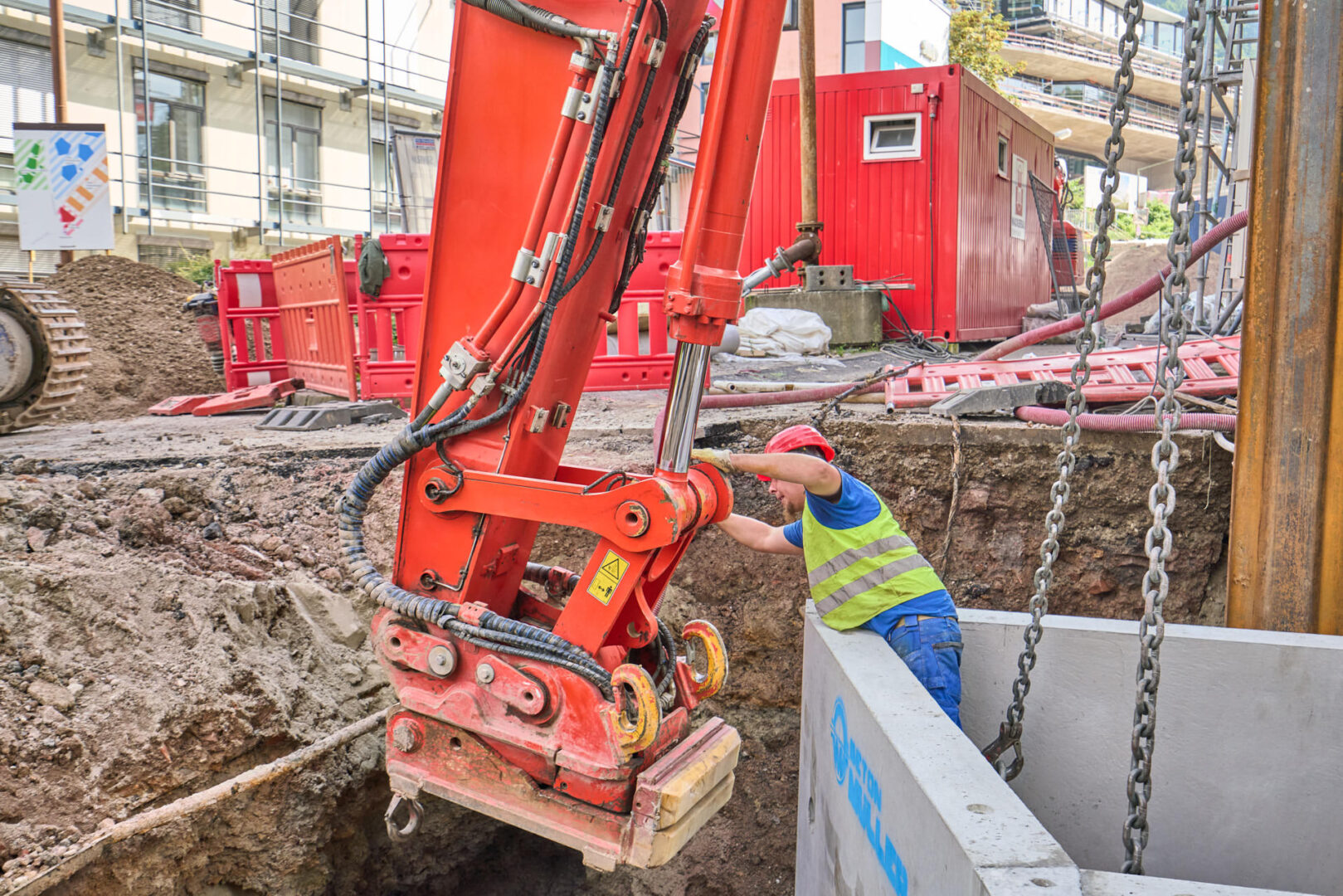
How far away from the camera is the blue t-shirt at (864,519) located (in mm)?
3475

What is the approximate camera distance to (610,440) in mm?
5664

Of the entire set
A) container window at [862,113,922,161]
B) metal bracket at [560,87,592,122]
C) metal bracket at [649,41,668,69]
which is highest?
container window at [862,113,922,161]

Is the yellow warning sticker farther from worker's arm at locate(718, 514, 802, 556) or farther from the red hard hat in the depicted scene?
worker's arm at locate(718, 514, 802, 556)

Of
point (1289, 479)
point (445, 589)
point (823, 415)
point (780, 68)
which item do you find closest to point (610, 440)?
point (823, 415)

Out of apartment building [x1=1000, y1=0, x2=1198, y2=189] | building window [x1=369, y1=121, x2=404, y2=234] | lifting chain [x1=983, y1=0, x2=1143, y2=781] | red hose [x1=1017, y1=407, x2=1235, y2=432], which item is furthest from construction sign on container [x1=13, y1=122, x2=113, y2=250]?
apartment building [x1=1000, y1=0, x2=1198, y2=189]

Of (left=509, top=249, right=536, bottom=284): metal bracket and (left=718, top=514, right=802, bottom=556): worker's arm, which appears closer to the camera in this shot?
(left=509, top=249, right=536, bottom=284): metal bracket

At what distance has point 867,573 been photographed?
3510 millimetres

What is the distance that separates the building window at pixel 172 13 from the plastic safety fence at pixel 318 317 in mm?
11314

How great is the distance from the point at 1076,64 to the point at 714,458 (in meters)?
48.3

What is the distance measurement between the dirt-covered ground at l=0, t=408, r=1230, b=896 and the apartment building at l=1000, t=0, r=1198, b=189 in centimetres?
3892

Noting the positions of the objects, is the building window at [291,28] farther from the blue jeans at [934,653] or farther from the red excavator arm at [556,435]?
the blue jeans at [934,653]

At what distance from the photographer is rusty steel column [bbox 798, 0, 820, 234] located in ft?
31.3

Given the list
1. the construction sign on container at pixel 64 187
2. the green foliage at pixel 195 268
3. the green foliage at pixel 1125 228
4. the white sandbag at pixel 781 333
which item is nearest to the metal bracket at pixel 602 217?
the white sandbag at pixel 781 333

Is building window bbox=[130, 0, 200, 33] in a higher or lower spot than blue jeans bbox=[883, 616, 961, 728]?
higher
